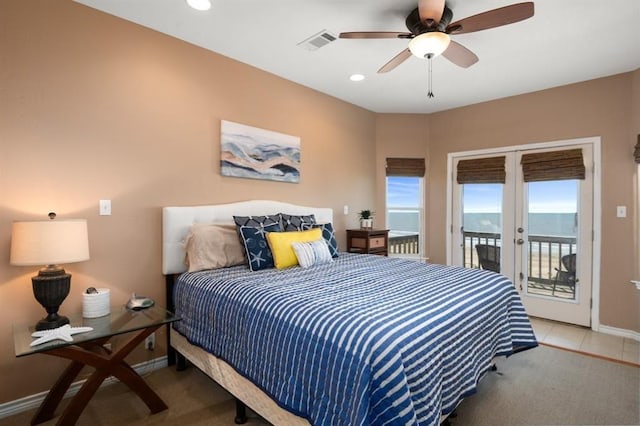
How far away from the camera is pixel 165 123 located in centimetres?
271

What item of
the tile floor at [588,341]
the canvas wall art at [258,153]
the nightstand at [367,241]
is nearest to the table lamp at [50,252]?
the canvas wall art at [258,153]

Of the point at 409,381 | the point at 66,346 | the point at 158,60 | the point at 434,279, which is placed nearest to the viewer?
the point at 409,381

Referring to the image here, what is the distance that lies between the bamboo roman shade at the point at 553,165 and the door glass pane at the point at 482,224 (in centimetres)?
39

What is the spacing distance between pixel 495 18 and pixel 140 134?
2.58m

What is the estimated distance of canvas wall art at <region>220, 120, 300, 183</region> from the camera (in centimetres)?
310

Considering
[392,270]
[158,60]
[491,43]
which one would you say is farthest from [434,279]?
[158,60]

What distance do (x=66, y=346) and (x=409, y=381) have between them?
170 centimetres

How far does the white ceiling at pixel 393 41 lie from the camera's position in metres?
2.33

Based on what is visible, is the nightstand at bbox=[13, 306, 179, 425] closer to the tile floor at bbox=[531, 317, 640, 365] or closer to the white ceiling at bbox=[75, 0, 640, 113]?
the white ceiling at bbox=[75, 0, 640, 113]

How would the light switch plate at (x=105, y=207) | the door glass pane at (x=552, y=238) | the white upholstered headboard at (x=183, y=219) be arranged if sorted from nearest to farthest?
the light switch plate at (x=105, y=207), the white upholstered headboard at (x=183, y=219), the door glass pane at (x=552, y=238)

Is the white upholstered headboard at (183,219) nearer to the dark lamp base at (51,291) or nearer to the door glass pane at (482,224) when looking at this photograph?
the dark lamp base at (51,291)

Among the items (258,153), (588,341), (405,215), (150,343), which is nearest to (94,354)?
(150,343)

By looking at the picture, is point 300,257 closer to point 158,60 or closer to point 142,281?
point 142,281

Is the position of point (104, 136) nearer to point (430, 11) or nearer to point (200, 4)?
point (200, 4)
